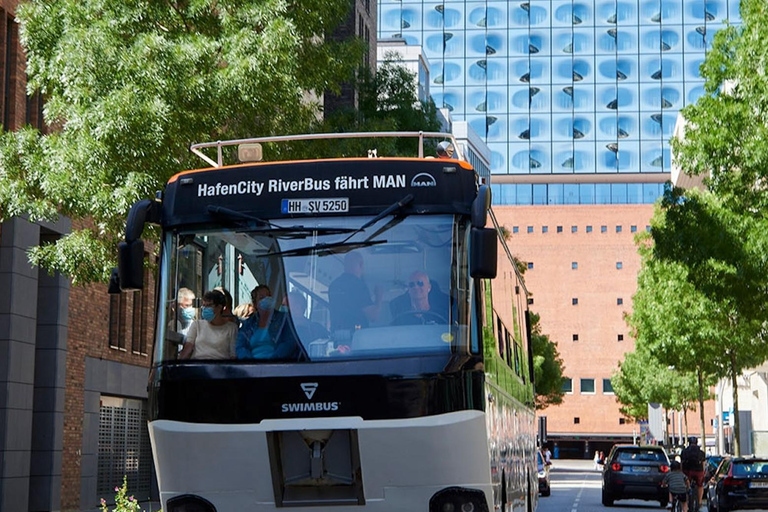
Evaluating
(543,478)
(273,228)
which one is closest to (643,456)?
(543,478)

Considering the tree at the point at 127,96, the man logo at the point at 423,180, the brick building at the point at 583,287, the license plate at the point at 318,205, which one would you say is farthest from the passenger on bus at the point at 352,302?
the brick building at the point at 583,287

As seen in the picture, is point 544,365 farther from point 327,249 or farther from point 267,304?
point 267,304

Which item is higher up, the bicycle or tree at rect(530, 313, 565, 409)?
tree at rect(530, 313, 565, 409)

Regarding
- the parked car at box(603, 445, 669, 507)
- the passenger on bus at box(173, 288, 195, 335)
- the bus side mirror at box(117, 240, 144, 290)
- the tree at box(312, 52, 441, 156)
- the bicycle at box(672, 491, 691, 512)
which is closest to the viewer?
the bus side mirror at box(117, 240, 144, 290)

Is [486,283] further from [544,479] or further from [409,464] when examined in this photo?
[544,479]

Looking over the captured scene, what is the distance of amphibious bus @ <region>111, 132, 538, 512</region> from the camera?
9586 mm

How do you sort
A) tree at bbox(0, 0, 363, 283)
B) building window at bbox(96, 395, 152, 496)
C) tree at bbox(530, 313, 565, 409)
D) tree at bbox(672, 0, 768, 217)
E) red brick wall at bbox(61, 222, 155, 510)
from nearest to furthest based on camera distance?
tree at bbox(0, 0, 363, 283) → tree at bbox(672, 0, 768, 217) → red brick wall at bbox(61, 222, 155, 510) → building window at bbox(96, 395, 152, 496) → tree at bbox(530, 313, 565, 409)

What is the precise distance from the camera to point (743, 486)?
86.8 feet

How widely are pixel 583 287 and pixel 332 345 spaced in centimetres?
12480

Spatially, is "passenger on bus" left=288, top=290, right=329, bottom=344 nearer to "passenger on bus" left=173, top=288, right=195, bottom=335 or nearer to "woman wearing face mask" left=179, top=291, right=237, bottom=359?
"woman wearing face mask" left=179, top=291, right=237, bottom=359

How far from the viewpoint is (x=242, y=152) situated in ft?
37.2

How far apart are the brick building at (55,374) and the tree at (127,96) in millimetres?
5607

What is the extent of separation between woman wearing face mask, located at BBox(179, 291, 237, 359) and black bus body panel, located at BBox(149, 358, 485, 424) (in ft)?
0.41

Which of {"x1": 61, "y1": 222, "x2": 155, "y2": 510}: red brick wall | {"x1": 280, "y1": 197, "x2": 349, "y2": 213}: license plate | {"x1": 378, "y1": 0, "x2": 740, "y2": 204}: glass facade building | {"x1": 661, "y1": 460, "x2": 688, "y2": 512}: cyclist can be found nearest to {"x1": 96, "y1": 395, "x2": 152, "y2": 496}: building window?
{"x1": 61, "y1": 222, "x2": 155, "y2": 510}: red brick wall
